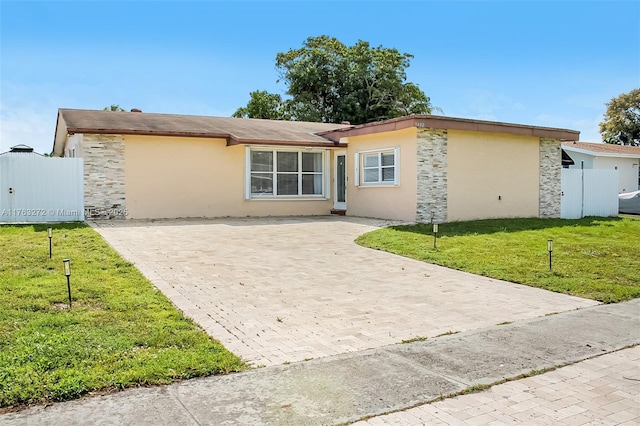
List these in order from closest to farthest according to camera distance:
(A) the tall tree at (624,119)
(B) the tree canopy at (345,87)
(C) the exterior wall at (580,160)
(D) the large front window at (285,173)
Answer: (D) the large front window at (285,173) < (C) the exterior wall at (580,160) < (B) the tree canopy at (345,87) < (A) the tall tree at (624,119)

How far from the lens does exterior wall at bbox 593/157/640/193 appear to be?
2923 cm

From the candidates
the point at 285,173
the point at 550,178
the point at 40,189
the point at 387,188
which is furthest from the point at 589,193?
the point at 40,189

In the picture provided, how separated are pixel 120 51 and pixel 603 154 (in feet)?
80.7

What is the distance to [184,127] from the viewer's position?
17.3 meters

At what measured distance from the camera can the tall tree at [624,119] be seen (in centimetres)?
4644

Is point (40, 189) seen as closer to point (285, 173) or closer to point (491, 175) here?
point (285, 173)

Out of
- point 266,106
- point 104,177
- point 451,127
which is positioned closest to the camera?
point 451,127

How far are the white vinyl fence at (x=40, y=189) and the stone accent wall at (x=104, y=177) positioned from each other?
0.26 metres

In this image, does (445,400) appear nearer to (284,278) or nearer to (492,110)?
(284,278)

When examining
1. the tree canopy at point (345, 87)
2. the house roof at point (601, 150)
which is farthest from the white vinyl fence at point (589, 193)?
the tree canopy at point (345, 87)

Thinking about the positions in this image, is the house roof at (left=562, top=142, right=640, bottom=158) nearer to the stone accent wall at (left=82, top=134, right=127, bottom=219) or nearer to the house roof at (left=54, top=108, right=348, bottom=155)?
the house roof at (left=54, top=108, right=348, bottom=155)

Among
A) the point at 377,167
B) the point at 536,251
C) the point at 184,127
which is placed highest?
the point at 184,127

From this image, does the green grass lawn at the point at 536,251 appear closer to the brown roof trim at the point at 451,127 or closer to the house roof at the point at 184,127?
the brown roof trim at the point at 451,127

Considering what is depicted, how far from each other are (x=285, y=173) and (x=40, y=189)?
25.3ft
